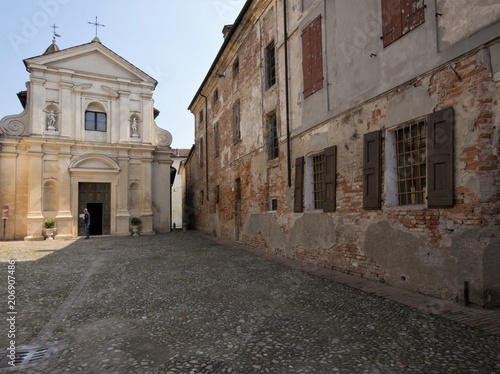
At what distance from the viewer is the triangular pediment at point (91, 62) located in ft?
62.6

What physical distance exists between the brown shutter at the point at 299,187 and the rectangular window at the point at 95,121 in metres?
15.4

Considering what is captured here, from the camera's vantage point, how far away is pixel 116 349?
139 inches

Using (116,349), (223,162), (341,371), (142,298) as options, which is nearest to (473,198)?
(341,371)

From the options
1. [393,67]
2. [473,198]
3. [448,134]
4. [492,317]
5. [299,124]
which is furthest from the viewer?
[299,124]

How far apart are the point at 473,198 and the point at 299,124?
5.49 meters

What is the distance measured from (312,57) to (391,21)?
2.78 m

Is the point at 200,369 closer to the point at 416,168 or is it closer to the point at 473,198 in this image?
the point at 473,198

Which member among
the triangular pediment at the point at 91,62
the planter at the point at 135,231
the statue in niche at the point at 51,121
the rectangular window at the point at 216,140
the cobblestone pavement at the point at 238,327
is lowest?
the planter at the point at 135,231

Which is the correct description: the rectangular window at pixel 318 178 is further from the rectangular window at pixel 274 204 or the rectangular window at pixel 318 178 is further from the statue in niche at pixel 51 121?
the statue in niche at pixel 51 121

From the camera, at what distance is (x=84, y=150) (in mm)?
19453

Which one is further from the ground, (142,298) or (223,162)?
(223,162)

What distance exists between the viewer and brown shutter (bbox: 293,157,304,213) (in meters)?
9.12

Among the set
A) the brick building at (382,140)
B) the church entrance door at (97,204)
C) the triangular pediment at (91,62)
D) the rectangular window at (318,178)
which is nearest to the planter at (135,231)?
the church entrance door at (97,204)

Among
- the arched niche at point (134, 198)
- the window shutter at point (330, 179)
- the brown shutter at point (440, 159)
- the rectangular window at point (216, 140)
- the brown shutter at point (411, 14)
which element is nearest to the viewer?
the brown shutter at point (440, 159)
